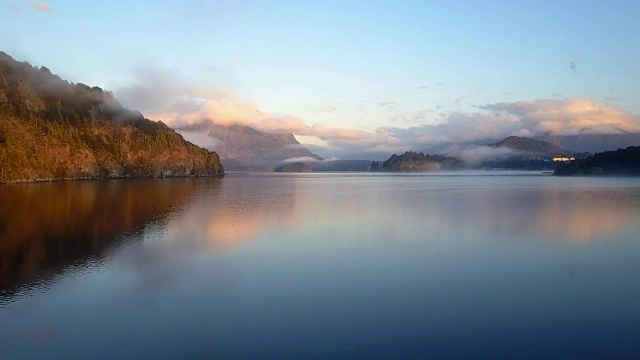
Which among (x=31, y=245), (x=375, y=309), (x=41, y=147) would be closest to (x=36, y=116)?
(x=41, y=147)

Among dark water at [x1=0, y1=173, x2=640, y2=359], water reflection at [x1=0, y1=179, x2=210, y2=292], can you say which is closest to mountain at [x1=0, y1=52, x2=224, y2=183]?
water reflection at [x1=0, y1=179, x2=210, y2=292]

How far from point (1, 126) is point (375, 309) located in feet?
431

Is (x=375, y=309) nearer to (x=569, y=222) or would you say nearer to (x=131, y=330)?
(x=131, y=330)

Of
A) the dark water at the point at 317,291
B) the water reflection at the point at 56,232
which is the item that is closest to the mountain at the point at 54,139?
the water reflection at the point at 56,232

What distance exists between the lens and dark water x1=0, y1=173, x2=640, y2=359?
14.4 meters

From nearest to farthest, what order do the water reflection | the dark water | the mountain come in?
the dark water, the water reflection, the mountain

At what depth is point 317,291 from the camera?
20438mm

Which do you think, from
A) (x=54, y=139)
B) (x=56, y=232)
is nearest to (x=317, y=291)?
(x=56, y=232)

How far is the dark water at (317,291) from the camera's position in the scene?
14445 mm

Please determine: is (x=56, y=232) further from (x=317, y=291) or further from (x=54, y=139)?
(x=54, y=139)

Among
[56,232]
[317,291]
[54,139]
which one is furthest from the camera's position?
[54,139]

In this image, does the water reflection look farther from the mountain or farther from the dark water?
the mountain

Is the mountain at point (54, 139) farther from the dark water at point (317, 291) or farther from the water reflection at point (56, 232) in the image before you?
the dark water at point (317, 291)

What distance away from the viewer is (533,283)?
21.8 metres
